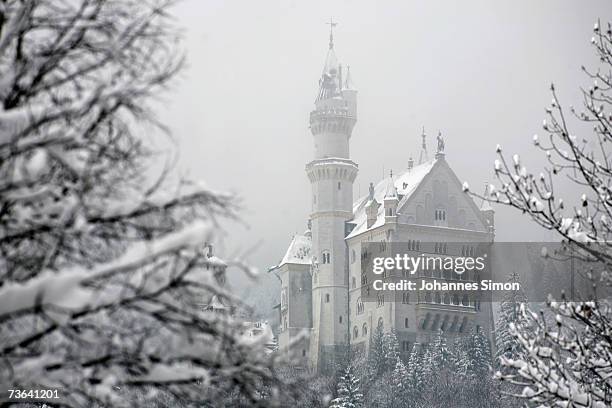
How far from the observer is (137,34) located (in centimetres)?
781

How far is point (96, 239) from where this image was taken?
7.45m

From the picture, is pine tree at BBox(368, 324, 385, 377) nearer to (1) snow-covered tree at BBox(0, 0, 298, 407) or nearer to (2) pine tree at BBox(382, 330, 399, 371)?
(2) pine tree at BBox(382, 330, 399, 371)

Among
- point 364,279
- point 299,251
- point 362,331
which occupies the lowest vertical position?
point 362,331

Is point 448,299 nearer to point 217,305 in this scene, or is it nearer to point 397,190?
point 397,190

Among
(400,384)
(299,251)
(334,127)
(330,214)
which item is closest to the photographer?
(400,384)

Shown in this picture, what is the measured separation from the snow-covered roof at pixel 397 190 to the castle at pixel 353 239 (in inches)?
5.7

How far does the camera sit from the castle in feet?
305

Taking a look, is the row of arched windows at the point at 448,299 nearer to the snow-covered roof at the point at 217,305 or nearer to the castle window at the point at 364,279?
the castle window at the point at 364,279

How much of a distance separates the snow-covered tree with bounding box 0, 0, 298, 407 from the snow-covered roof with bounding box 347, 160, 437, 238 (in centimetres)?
8590

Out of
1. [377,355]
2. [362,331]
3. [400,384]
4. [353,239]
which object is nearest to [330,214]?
[353,239]

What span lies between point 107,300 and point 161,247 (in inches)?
21.3

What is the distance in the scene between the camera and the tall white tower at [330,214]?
97250 mm

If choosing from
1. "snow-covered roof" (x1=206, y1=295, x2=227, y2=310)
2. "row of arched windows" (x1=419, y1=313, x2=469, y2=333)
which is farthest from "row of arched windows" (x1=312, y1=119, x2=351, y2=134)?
"snow-covered roof" (x1=206, y1=295, x2=227, y2=310)

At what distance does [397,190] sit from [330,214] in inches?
285
